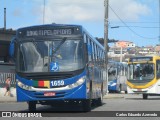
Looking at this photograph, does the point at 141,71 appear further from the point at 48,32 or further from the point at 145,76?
the point at 48,32

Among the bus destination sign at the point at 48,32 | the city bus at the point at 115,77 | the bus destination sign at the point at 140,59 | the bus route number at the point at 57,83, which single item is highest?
the bus destination sign at the point at 48,32

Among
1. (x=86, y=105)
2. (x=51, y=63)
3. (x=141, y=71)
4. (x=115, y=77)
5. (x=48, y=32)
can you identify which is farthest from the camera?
(x=115, y=77)

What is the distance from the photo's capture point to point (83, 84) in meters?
17.6

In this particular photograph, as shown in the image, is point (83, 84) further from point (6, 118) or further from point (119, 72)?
point (119, 72)

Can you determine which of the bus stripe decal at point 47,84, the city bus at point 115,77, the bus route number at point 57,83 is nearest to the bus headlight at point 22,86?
the bus stripe decal at point 47,84

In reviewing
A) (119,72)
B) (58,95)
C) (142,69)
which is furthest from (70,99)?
(119,72)

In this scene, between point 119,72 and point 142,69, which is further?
point 119,72

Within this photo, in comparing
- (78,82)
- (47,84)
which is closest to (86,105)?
(78,82)

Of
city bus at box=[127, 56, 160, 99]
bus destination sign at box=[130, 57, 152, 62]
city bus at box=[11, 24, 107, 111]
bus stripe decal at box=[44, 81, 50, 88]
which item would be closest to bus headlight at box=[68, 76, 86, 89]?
city bus at box=[11, 24, 107, 111]

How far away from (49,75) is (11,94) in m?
20.4

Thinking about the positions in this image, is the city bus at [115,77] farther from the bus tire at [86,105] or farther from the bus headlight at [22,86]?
the bus headlight at [22,86]

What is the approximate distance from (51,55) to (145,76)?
62.5ft

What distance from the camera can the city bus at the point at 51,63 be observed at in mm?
17391

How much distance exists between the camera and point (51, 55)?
17.6 meters
